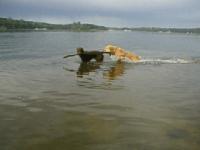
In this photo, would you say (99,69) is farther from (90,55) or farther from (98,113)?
(98,113)

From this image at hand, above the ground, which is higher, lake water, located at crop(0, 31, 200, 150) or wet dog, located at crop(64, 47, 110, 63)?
wet dog, located at crop(64, 47, 110, 63)

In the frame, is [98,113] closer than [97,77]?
Yes

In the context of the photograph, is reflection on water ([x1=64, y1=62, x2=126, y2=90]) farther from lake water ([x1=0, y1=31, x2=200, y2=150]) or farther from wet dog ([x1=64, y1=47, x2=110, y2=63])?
wet dog ([x1=64, y1=47, x2=110, y2=63])

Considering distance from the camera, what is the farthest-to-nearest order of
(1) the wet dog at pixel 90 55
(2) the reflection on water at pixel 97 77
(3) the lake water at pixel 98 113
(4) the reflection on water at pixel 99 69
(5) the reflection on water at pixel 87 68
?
(1) the wet dog at pixel 90 55
(5) the reflection on water at pixel 87 68
(4) the reflection on water at pixel 99 69
(2) the reflection on water at pixel 97 77
(3) the lake water at pixel 98 113

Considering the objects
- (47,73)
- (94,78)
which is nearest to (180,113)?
(94,78)

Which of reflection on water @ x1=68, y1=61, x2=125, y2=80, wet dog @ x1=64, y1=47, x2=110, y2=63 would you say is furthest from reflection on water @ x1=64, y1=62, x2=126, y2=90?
wet dog @ x1=64, y1=47, x2=110, y2=63

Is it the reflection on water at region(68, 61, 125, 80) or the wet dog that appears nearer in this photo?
the reflection on water at region(68, 61, 125, 80)

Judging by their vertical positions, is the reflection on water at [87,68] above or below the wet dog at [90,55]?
below

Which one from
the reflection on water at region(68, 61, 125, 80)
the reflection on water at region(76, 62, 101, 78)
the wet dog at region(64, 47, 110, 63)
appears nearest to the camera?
the reflection on water at region(68, 61, 125, 80)

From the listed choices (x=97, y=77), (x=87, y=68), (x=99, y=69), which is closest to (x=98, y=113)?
(x=97, y=77)

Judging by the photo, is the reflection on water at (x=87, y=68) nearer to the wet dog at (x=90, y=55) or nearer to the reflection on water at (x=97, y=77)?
the reflection on water at (x=97, y=77)

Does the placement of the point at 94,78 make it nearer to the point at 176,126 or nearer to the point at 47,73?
the point at 47,73

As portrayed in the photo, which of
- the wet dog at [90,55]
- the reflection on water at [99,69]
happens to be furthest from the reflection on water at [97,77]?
the wet dog at [90,55]

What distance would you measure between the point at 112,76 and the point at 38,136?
35.7 feet
